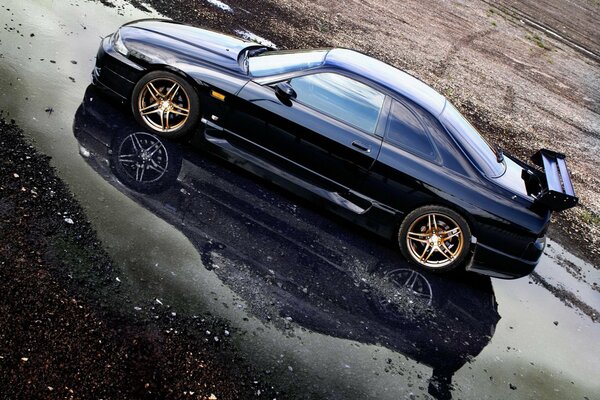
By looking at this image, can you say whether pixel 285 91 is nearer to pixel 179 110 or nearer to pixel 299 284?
pixel 179 110

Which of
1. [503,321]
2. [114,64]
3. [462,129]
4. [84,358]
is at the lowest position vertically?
[84,358]

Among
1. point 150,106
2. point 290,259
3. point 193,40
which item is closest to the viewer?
point 290,259

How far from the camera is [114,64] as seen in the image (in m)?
6.18

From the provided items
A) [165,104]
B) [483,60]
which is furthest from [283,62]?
[483,60]

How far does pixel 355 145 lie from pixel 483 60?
1065cm

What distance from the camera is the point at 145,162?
5871 millimetres

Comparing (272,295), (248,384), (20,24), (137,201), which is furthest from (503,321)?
(20,24)

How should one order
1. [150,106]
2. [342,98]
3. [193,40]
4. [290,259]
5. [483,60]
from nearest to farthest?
1. [290,259]
2. [342,98]
3. [150,106]
4. [193,40]
5. [483,60]

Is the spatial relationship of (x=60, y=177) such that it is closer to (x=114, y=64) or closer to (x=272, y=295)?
(x=114, y=64)

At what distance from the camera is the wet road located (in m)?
4.56

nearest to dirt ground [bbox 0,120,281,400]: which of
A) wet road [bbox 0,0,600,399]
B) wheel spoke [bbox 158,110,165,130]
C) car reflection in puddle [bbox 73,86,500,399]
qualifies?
wet road [bbox 0,0,600,399]

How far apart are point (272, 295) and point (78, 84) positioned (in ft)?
12.0

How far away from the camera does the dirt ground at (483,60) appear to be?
Result: 33.3 feet

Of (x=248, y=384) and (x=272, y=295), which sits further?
(x=272, y=295)
